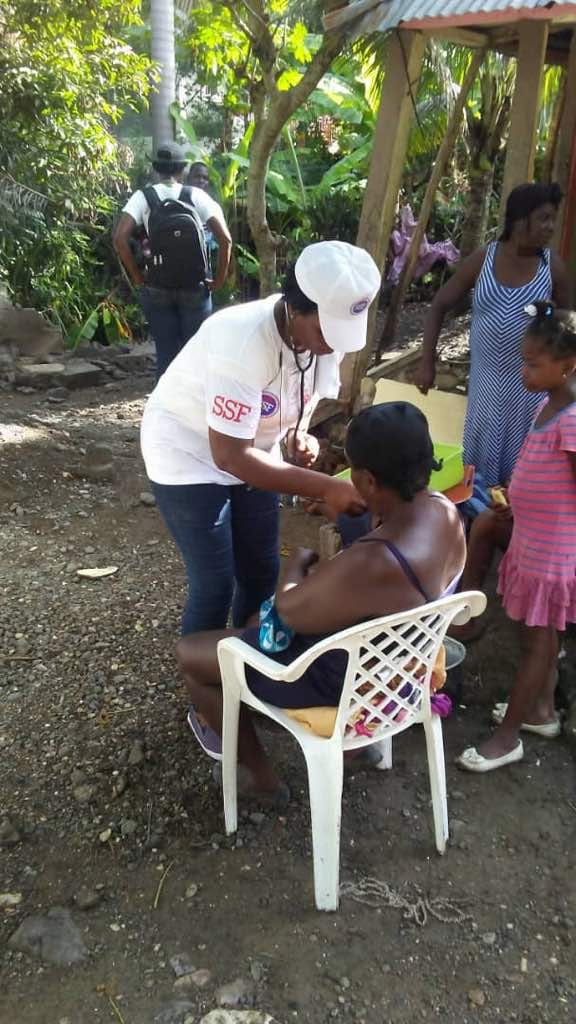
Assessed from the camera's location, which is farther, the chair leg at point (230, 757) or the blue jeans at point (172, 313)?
the blue jeans at point (172, 313)

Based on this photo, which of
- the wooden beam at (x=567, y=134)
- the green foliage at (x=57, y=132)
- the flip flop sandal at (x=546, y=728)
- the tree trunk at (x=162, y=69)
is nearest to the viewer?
the flip flop sandal at (x=546, y=728)

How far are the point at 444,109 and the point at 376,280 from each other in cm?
783

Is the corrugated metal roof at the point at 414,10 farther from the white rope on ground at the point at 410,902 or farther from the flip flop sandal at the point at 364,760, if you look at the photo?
the white rope on ground at the point at 410,902

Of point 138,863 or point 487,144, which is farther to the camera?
point 487,144

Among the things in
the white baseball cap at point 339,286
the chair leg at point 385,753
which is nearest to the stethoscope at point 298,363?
the white baseball cap at point 339,286

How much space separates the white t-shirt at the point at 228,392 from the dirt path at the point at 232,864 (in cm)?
101

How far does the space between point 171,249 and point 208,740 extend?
129 inches

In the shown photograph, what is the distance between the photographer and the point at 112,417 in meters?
6.42

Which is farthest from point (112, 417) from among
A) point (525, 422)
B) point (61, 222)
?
point (525, 422)

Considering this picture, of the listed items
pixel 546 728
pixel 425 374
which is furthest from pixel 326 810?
pixel 425 374

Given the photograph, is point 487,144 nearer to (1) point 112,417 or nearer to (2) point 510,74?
(2) point 510,74

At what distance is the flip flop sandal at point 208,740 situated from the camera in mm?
2510

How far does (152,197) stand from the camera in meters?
5.07

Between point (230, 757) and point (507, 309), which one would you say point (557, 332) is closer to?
point (507, 309)
